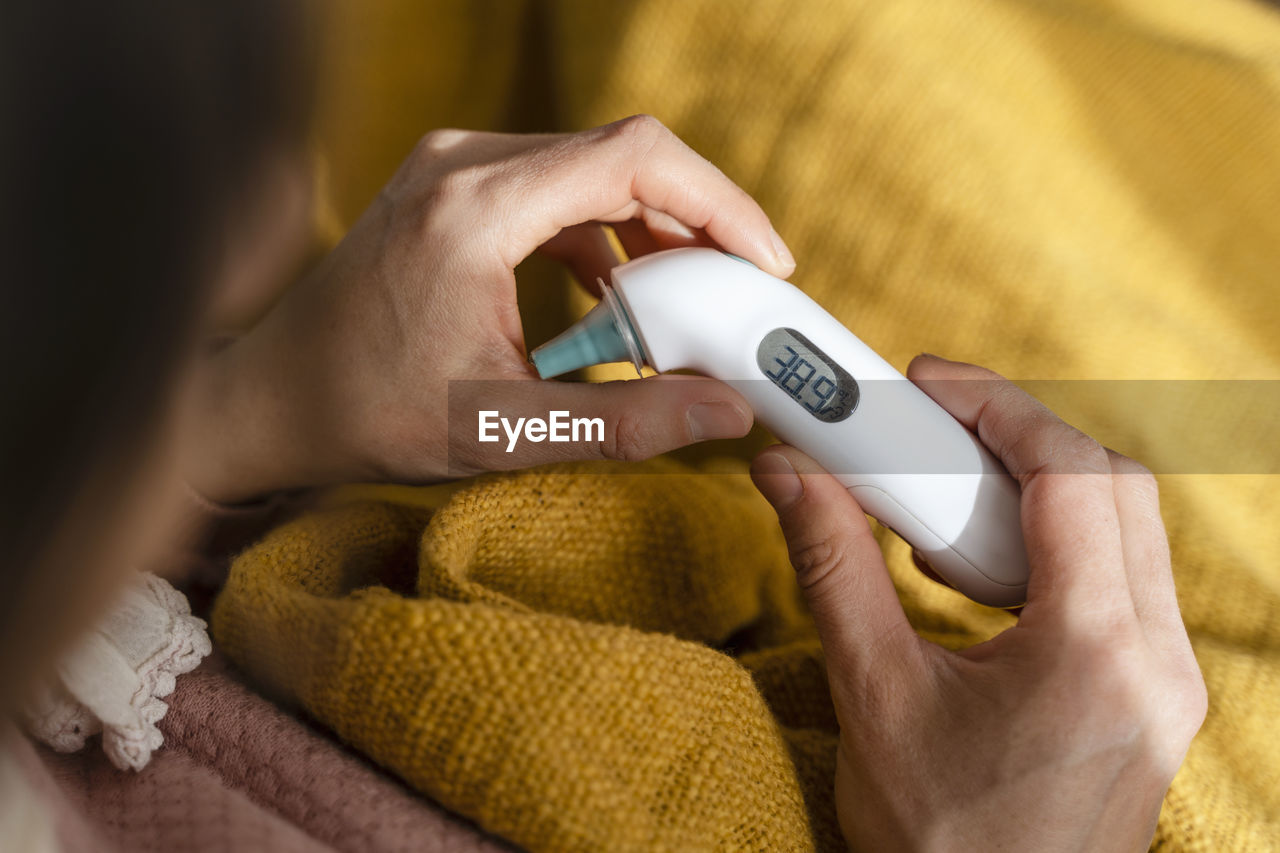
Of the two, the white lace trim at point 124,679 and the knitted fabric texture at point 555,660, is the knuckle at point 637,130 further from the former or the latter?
the white lace trim at point 124,679

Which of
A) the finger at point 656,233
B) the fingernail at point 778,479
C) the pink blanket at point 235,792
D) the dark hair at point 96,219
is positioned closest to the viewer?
the dark hair at point 96,219

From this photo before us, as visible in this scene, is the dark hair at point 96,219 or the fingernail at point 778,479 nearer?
the dark hair at point 96,219

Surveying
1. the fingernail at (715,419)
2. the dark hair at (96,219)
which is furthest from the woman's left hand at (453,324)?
the dark hair at (96,219)

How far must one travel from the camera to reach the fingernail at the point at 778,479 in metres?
0.50

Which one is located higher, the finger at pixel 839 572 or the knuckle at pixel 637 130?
the knuckle at pixel 637 130

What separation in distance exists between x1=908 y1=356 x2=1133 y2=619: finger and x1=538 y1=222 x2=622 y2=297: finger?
31 centimetres

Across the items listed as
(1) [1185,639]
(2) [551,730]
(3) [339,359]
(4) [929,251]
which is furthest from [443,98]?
(1) [1185,639]

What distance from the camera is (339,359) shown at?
0.60 m

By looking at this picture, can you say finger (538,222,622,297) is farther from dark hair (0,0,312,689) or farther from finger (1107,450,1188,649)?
dark hair (0,0,312,689)

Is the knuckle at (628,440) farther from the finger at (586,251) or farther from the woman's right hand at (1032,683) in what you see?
the finger at (586,251)

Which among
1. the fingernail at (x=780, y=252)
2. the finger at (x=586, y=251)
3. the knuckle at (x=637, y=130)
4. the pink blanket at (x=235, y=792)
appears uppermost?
the knuckle at (x=637, y=130)

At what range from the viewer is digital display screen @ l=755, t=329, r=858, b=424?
1.71ft

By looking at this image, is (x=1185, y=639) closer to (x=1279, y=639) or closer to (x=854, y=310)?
(x=1279, y=639)

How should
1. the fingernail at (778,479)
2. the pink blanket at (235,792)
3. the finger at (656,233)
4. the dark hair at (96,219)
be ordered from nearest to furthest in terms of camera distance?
the dark hair at (96,219) < the pink blanket at (235,792) < the fingernail at (778,479) < the finger at (656,233)
